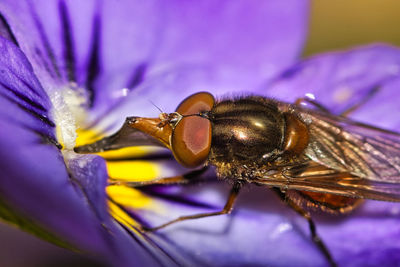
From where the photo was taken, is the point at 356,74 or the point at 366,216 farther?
the point at 356,74

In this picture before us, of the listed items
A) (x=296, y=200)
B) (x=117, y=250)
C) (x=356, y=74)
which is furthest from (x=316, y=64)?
(x=117, y=250)

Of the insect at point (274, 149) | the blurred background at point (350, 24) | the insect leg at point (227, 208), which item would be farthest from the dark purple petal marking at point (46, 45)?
the blurred background at point (350, 24)

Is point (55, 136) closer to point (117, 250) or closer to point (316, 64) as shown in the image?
point (117, 250)

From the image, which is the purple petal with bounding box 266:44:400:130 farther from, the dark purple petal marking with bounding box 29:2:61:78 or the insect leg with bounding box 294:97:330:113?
the dark purple petal marking with bounding box 29:2:61:78

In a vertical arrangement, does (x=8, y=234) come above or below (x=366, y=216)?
above

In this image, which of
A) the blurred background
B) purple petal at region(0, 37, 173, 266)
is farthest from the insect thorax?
the blurred background

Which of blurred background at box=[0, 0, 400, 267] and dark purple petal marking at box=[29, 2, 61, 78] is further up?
blurred background at box=[0, 0, 400, 267]

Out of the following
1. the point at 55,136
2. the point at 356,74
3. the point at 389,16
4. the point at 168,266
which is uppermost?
the point at 389,16

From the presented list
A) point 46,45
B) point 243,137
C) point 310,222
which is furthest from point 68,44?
point 310,222
